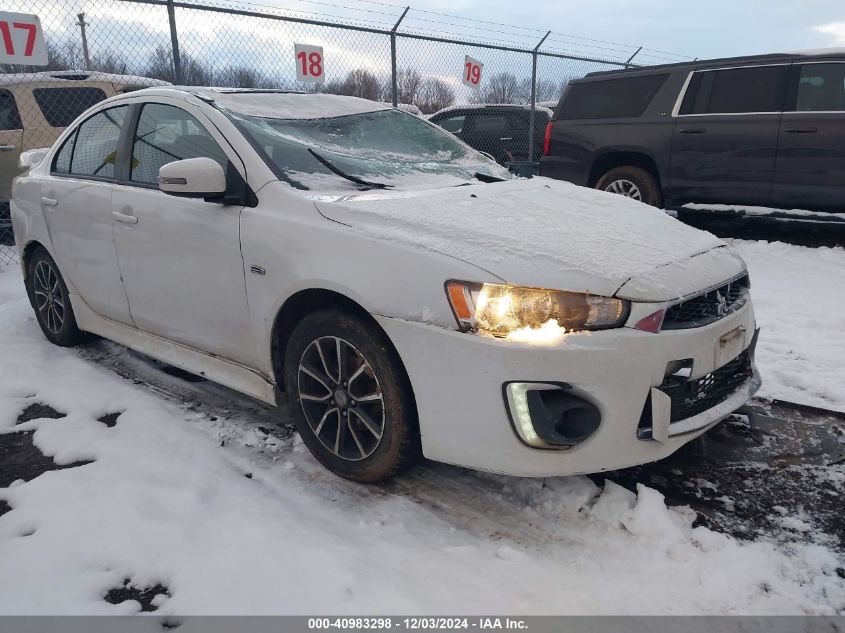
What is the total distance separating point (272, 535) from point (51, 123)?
7.20 meters

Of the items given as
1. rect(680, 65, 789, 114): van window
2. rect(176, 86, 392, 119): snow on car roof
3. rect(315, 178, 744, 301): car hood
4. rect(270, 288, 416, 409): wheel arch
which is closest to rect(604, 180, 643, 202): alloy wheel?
rect(680, 65, 789, 114): van window

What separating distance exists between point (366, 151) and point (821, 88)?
205 inches

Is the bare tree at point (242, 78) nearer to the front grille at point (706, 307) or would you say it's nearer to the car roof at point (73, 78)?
the car roof at point (73, 78)

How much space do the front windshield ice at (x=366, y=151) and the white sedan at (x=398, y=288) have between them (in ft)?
0.05

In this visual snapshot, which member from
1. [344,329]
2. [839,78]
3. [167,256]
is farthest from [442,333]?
[839,78]

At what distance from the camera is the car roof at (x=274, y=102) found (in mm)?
3225

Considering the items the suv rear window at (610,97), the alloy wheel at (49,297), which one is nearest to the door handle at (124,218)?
the alloy wheel at (49,297)

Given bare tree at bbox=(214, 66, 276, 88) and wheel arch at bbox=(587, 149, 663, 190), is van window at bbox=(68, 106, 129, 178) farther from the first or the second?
wheel arch at bbox=(587, 149, 663, 190)

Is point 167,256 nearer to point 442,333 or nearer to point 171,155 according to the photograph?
point 171,155

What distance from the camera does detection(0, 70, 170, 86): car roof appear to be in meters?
7.34

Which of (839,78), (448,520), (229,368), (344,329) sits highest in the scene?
(839,78)

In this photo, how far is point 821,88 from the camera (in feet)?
20.1

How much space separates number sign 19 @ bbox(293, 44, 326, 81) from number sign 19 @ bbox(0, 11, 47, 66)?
2.77 meters

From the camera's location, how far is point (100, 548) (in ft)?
7.29
